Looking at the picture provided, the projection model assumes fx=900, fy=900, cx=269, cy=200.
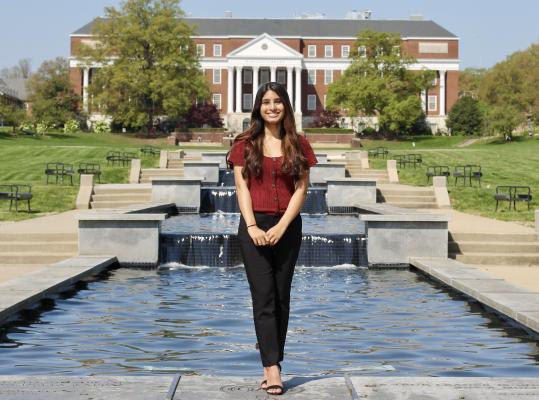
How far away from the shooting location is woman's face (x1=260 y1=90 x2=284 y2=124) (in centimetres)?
639

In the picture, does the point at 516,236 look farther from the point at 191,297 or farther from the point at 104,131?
the point at 104,131

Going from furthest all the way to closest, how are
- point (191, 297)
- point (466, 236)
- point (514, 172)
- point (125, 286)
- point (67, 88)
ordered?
point (67, 88)
point (514, 172)
point (466, 236)
point (125, 286)
point (191, 297)

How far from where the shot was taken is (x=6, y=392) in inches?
234

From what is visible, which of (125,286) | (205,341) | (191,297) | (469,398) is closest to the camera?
(469,398)

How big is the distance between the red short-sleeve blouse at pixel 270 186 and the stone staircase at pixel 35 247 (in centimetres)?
1008

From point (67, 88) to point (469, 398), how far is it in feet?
331

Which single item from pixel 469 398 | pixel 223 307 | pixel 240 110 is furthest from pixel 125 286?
pixel 240 110

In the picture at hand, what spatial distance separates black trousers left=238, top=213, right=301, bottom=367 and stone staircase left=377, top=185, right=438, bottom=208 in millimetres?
20338

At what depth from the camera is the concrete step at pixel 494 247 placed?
16547mm

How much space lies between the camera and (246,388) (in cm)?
621

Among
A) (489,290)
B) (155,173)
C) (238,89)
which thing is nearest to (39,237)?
(489,290)

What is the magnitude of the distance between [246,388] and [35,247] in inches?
426

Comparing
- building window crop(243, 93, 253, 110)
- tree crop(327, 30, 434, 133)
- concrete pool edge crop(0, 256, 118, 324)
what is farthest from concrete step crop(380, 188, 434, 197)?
building window crop(243, 93, 253, 110)

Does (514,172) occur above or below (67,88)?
below
